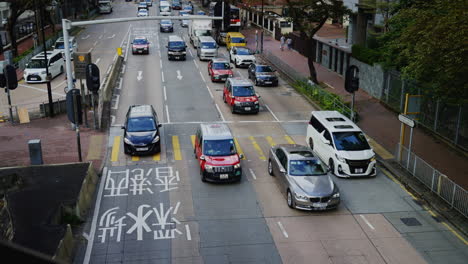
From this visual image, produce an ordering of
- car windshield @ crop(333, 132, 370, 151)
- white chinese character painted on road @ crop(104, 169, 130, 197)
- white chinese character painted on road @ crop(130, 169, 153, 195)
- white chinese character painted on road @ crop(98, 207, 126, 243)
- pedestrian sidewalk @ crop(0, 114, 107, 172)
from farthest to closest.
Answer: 1. pedestrian sidewalk @ crop(0, 114, 107, 172)
2. car windshield @ crop(333, 132, 370, 151)
3. white chinese character painted on road @ crop(130, 169, 153, 195)
4. white chinese character painted on road @ crop(104, 169, 130, 197)
5. white chinese character painted on road @ crop(98, 207, 126, 243)

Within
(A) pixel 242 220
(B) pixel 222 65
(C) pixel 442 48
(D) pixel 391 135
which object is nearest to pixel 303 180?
(A) pixel 242 220

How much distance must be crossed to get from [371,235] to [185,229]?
6.12 meters

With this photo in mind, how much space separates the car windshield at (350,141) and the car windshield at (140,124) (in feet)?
28.1

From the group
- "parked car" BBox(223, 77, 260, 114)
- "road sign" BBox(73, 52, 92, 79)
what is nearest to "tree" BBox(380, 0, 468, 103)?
"parked car" BBox(223, 77, 260, 114)

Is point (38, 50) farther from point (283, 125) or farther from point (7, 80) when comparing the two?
point (283, 125)

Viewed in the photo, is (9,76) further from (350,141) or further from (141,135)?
(350,141)

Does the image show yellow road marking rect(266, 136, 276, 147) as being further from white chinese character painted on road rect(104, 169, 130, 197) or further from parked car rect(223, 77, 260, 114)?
white chinese character painted on road rect(104, 169, 130, 197)

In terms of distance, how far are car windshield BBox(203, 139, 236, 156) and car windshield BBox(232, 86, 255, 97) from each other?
32.5 ft

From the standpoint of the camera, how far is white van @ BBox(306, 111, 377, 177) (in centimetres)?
2058

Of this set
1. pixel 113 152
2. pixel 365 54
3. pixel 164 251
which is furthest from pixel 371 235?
pixel 365 54

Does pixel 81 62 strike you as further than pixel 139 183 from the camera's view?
Yes

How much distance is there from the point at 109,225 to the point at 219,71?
79.0 feet

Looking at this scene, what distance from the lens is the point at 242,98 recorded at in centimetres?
2994

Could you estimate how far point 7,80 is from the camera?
1070 inches
